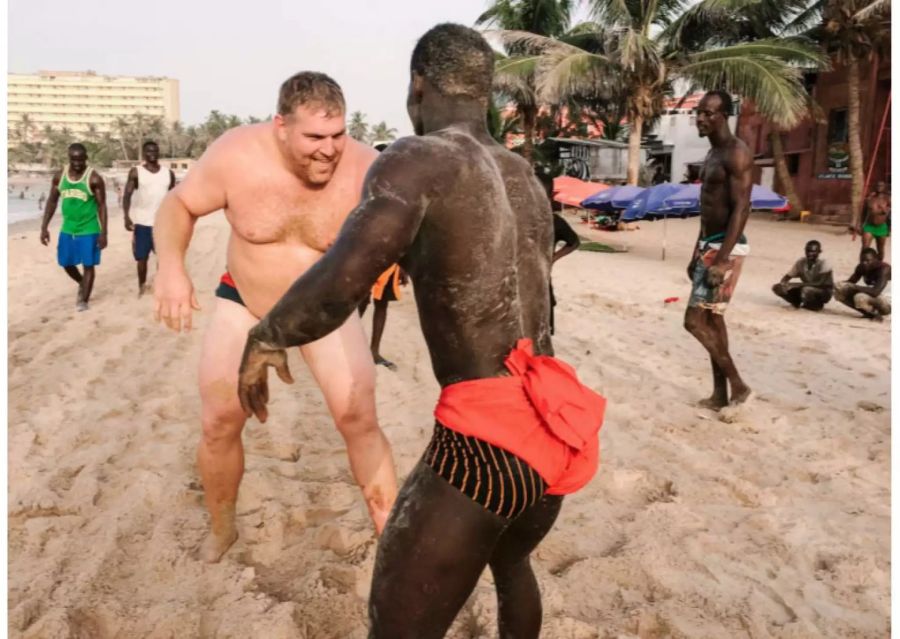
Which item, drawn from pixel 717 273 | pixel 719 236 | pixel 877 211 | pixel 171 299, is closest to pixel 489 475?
pixel 171 299

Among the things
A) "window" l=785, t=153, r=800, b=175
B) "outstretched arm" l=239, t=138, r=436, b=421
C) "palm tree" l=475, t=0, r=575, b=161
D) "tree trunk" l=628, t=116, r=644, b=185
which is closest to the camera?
"outstretched arm" l=239, t=138, r=436, b=421

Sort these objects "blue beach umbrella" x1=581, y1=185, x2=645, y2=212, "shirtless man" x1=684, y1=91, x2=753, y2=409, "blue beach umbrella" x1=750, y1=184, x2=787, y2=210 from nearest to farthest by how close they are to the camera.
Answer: "shirtless man" x1=684, y1=91, x2=753, y2=409 < "blue beach umbrella" x1=750, y1=184, x2=787, y2=210 < "blue beach umbrella" x1=581, y1=185, x2=645, y2=212

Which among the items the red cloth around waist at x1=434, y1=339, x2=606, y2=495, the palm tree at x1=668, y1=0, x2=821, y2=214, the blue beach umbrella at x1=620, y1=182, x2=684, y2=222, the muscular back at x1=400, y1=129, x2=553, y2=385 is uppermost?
the palm tree at x1=668, y1=0, x2=821, y2=214

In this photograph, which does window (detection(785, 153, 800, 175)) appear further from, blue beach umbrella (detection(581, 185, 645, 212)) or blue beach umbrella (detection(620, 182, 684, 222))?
blue beach umbrella (detection(620, 182, 684, 222))

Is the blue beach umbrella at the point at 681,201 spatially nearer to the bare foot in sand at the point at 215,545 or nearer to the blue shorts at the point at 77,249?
the blue shorts at the point at 77,249

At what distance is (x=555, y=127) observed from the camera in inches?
1288

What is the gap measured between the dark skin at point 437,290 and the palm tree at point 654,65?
17017mm

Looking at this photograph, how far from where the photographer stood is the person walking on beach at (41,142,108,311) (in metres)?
7.43

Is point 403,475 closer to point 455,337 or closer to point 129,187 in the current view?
point 455,337

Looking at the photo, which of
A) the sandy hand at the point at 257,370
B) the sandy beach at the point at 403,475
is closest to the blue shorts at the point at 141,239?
the sandy beach at the point at 403,475

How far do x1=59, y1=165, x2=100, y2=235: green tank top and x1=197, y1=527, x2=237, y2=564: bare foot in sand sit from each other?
569cm

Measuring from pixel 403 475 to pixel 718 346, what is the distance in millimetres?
2219

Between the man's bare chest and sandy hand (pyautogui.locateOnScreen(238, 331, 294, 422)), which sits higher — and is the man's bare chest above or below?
above

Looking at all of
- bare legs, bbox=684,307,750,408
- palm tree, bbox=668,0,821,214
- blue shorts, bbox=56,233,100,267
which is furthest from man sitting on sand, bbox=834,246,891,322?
palm tree, bbox=668,0,821,214
